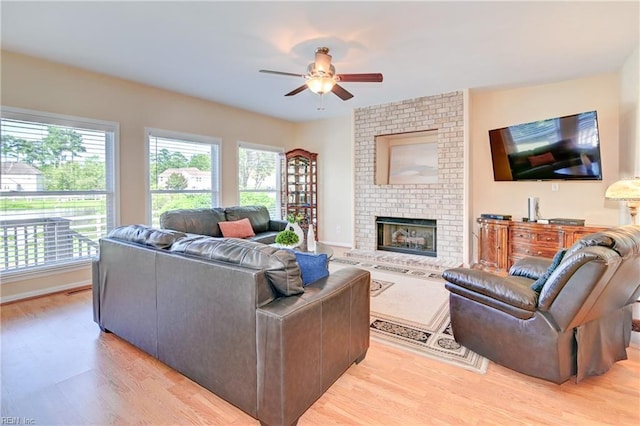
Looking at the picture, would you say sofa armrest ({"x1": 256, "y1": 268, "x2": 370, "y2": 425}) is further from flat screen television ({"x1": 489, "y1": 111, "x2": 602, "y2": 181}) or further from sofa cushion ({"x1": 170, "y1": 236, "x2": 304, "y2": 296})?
flat screen television ({"x1": 489, "y1": 111, "x2": 602, "y2": 181})

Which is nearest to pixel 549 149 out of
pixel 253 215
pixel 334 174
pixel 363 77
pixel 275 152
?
pixel 363 77

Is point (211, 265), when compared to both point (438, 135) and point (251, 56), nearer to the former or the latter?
point (251, 56)

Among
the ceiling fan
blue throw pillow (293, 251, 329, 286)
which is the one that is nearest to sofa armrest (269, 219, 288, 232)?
the ceiling fan

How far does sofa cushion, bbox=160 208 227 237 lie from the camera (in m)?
4.28

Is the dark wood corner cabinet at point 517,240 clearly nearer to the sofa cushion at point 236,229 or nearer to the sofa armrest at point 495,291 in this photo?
the sofa armrest at point 495,291

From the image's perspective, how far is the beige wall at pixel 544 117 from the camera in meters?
4.11

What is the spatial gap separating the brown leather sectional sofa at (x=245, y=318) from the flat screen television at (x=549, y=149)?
361cm

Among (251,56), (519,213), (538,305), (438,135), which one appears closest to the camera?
(538,305)

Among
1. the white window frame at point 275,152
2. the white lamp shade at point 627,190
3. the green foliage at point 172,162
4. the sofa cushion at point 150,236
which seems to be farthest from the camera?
the white window frame at point 275,152

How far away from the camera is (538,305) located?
1964mm

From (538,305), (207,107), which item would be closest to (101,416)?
(538,305)

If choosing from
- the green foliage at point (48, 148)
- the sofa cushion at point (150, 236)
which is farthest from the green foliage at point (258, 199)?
the sofa cushion at point (150, 236)

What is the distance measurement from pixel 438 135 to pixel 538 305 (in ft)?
12.0

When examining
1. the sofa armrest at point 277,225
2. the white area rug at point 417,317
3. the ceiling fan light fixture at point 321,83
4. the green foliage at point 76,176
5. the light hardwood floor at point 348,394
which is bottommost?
the light hardwood floor at point 348,394
